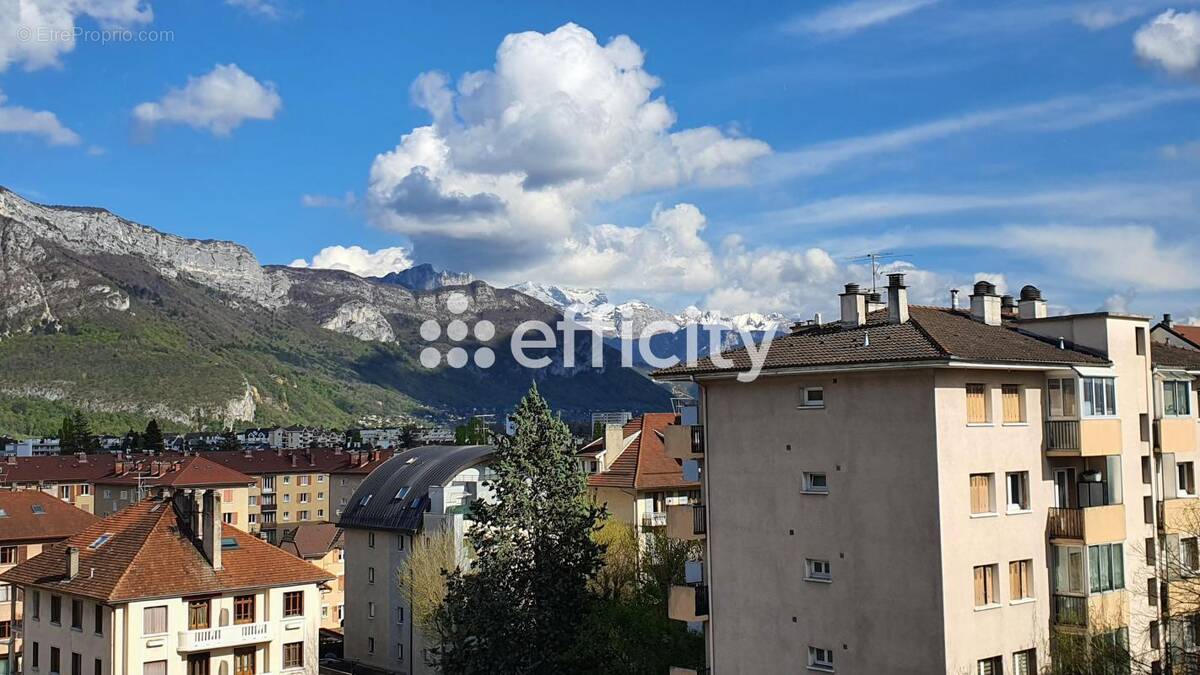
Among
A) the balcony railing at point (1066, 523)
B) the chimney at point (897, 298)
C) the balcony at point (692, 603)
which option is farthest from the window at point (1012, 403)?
the balcony at point (692, 603)

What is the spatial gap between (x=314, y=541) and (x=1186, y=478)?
7233 cm

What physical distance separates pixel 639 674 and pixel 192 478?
84.1 meters

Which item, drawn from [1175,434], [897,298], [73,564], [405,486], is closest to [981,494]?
[897,298]

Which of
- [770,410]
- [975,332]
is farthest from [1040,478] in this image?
[770,410]

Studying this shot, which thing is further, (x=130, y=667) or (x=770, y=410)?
(x=130, y=667)

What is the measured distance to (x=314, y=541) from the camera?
93.5 m

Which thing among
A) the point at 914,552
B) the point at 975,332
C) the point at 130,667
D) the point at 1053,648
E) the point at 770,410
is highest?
the point at 975,332

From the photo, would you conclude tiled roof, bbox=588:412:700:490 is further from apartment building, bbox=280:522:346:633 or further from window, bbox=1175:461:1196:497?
apartment building, bbox=280:522:346:633

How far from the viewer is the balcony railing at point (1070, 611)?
31578mm

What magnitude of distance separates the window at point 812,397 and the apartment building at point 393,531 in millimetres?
29188

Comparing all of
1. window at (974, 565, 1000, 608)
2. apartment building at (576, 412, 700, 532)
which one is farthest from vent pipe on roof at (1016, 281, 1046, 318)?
apartment building at (576, 412, 700, 532)

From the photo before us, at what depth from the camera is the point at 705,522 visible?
35312 mm

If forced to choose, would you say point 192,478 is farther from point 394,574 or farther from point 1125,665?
point 1125,665

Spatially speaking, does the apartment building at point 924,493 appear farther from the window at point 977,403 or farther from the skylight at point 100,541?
the skylight at point 100,541
